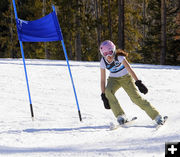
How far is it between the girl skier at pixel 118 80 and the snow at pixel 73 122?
0.88 ft

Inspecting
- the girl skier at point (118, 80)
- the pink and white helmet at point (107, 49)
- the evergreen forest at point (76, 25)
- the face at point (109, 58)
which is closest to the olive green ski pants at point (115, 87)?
the girl skier at point (118, 80)

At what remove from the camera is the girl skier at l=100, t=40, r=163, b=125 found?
15.2 ft

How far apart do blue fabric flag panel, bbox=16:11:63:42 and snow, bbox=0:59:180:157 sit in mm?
1514

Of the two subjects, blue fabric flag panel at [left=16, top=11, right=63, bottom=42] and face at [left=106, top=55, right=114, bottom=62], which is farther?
blue fabric flag panel at [left=16, top=11, right=63, bottom=42]

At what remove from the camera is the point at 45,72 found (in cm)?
1096

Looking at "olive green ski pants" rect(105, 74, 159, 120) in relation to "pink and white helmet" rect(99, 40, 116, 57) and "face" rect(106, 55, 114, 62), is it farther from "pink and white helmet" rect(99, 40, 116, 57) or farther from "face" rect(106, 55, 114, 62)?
"pink and white helmet" rect(99, 40, 116, 57)

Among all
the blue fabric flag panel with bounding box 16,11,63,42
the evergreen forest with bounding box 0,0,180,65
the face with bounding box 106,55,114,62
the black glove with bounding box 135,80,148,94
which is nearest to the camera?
the black glove with bounding box 135,80,148,94

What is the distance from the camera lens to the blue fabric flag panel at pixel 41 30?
524cm

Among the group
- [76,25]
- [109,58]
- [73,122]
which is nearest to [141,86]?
[109,58]

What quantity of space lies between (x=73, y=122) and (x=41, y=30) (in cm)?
176

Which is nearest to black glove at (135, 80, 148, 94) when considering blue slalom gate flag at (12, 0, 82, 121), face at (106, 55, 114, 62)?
face at (106, 55, 114, 62)

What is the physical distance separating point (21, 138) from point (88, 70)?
7.61m

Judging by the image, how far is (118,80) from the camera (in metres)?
4.79

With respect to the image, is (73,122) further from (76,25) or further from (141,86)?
(76,25)
